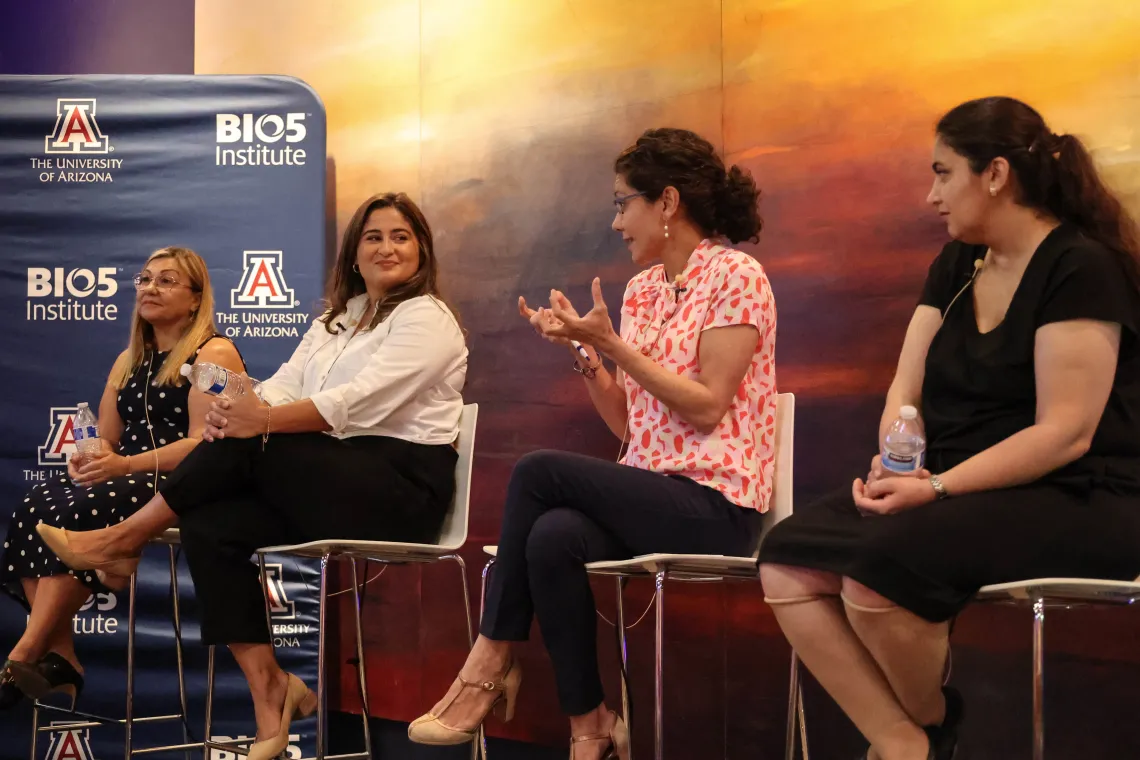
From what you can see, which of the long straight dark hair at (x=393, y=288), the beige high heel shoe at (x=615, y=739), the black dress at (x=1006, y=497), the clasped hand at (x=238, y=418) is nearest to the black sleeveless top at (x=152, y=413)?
the long straight dark hair at (x=393, y=288)

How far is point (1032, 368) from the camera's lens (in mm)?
2043

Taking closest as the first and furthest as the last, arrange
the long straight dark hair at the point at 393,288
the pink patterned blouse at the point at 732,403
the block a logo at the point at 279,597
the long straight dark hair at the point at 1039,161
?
the long straight dark hair at the point at 1039,161 → the pink patterned blouse at the point at 732,403 → the long straight dark hair at the point at 393,288 → the block a logo at the point at 279,597

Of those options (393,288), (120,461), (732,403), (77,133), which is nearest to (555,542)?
(732,403)

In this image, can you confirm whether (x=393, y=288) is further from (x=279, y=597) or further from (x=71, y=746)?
(x=71, y=746)

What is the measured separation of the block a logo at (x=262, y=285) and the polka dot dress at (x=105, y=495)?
1.29 ft

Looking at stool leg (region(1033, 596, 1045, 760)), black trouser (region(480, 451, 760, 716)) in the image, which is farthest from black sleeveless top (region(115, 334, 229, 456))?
stool leg (region(1033, 596, 1045, 760))

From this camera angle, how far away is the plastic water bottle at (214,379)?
297 cm

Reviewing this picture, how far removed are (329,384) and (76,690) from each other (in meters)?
1.12

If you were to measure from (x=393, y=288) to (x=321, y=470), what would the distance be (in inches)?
23.9

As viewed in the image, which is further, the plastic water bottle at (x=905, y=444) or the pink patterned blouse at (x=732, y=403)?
the pink patterned blouse at (x=732, y=403)

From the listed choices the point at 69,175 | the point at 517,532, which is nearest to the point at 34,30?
the point at 69,175

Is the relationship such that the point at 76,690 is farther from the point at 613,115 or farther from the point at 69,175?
the point at 613,115

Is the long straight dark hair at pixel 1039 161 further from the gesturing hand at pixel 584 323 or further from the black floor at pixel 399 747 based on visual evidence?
the black floor at pixel 399 747

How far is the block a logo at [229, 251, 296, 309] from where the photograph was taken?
3.88 meters
